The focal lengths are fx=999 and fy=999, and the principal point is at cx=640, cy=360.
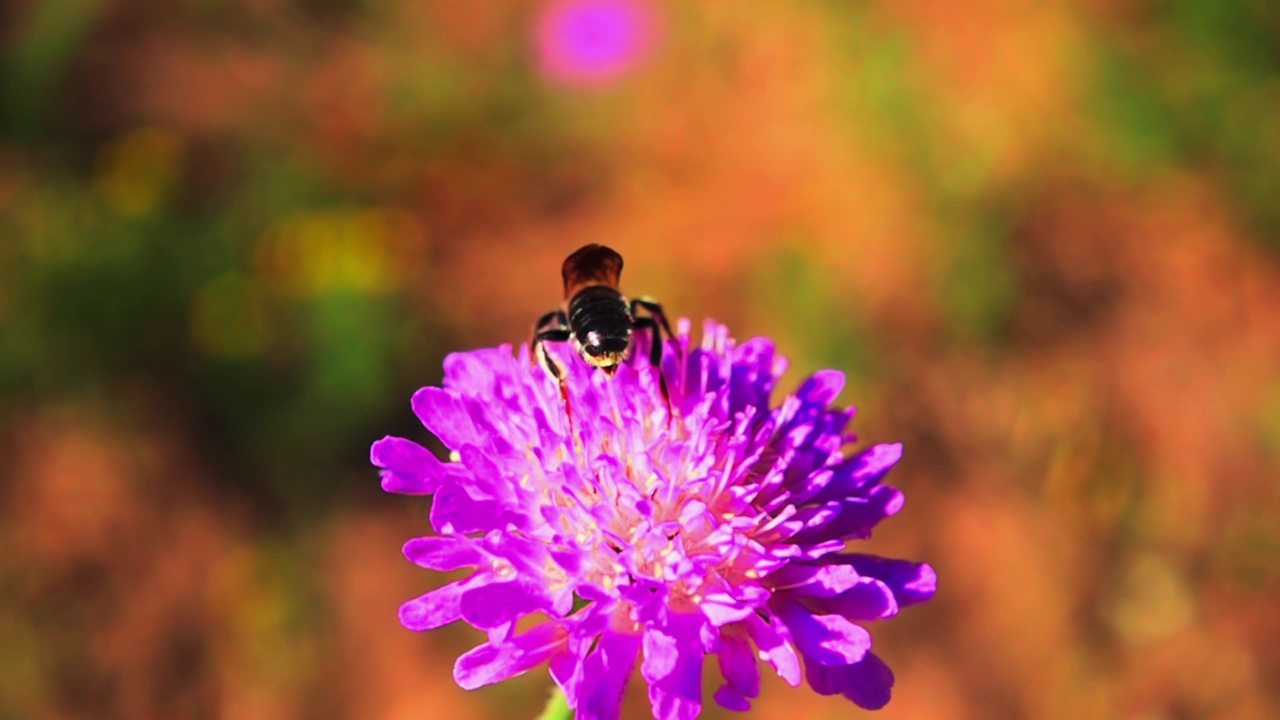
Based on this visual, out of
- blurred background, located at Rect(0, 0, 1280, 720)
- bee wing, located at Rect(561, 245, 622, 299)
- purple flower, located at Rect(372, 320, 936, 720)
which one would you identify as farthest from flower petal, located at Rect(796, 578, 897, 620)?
blurred background, located at Rect(0, 0, 1280, 720)

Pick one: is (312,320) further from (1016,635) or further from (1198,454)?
(1198,454)

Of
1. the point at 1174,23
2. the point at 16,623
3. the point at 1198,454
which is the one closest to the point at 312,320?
the point at 16,623

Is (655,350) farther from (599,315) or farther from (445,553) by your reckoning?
(445,553)

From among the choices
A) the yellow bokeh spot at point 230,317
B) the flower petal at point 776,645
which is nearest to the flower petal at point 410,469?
the flower petal at point 776,645

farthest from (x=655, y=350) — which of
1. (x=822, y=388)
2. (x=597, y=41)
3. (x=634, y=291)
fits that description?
(x=597, y=41)

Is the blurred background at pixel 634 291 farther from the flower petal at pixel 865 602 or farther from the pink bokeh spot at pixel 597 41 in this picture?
the flower petal at pixel 865 602

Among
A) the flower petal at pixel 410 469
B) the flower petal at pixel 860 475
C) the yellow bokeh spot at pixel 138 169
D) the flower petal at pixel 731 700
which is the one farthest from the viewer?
the yellow bokeh spot at pixel 138 169

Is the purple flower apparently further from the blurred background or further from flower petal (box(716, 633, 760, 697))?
the blurred background
